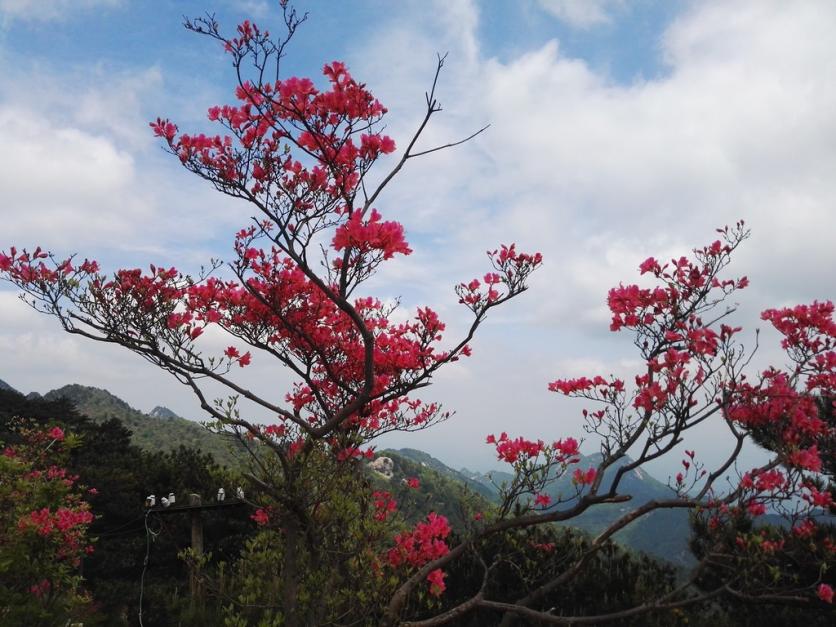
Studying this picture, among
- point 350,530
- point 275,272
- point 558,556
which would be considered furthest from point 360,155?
point 558,556

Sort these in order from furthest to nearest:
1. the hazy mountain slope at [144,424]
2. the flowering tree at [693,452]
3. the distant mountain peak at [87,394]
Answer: the distant mountain peak at [87,394], the hazy mountain slope at [144,424], the flowering tree at [693,452]

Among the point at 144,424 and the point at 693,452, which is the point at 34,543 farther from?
the point at 144,424

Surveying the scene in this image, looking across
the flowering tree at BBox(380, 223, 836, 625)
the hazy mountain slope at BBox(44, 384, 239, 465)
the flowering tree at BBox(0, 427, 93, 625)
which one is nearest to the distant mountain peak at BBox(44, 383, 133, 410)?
the hazy mountain slope at BBox(44, 384, 239, 465)

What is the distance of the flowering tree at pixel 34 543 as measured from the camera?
5.62m

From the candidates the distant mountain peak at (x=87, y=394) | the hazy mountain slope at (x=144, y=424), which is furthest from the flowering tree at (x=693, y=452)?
the distant mountain peak at (x=87, y=394)

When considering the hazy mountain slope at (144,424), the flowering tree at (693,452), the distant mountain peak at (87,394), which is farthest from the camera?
the distant mountain peak at (87,394)

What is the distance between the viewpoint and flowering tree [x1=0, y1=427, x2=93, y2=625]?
5617mm

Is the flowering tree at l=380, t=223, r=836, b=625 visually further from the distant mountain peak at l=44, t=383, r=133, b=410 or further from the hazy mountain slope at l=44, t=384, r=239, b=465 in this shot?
the distant mountain peak at l=44, t=383, r=133, b=410

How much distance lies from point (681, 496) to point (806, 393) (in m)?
1.44

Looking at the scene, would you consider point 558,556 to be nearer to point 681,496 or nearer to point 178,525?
point 681,496

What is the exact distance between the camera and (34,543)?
5.77 metres

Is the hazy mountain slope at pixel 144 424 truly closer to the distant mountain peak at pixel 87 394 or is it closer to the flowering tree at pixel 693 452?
the distant mountain peak at pixel 87 394

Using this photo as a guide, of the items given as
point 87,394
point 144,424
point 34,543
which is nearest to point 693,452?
point 34,543

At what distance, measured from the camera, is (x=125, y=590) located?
845cm
